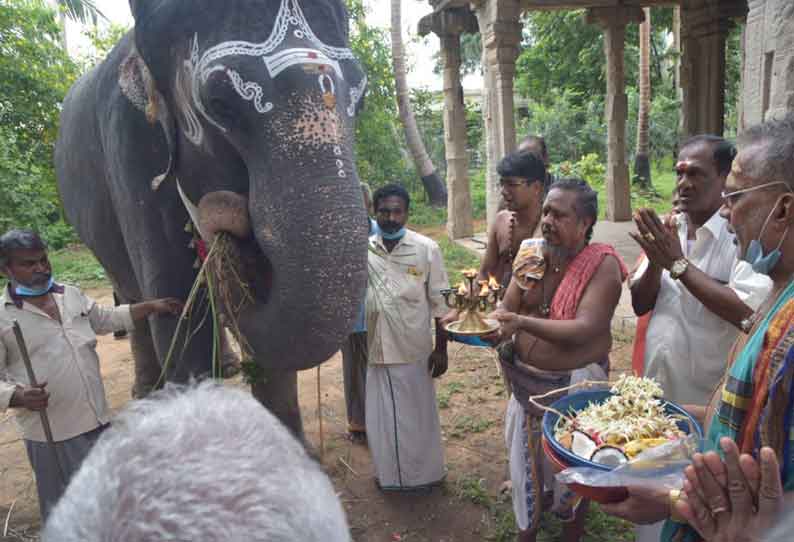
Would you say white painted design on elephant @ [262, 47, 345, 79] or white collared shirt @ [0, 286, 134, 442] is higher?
white painted design on elephant @ [262, 47, 345, 79]

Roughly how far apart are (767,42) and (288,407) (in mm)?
3348

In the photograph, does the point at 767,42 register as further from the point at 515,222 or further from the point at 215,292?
the point at 215,292

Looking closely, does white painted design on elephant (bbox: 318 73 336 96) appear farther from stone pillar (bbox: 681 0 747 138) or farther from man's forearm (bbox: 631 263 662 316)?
stone pillar (bbox: 681 0 747 138)

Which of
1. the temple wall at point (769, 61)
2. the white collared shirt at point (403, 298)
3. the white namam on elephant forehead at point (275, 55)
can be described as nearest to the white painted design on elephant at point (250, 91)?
the white namam on elephant forehead at point (275, 55)

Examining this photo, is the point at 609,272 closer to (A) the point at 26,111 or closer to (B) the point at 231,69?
(B) the point at 231,69

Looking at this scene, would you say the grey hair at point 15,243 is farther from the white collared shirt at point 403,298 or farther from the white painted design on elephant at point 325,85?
the white collared shirt at point 403,298

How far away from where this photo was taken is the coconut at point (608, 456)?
1706 millimetres

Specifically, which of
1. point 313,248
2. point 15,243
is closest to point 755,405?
point 313,248

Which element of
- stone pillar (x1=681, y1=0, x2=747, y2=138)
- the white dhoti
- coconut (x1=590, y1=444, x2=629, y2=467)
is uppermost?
stone pillar (x1=681, y1=0, x2=747, y2=138)

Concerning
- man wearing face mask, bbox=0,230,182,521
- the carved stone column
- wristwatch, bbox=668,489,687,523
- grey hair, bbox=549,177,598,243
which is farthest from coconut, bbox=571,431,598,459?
the carved stone column

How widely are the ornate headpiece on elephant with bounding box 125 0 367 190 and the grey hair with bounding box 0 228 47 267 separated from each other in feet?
2.30

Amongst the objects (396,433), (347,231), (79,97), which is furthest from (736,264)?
(79,97)

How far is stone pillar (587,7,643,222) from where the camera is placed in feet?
33.0

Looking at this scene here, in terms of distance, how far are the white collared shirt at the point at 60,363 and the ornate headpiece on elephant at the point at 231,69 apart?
91 centimetres
